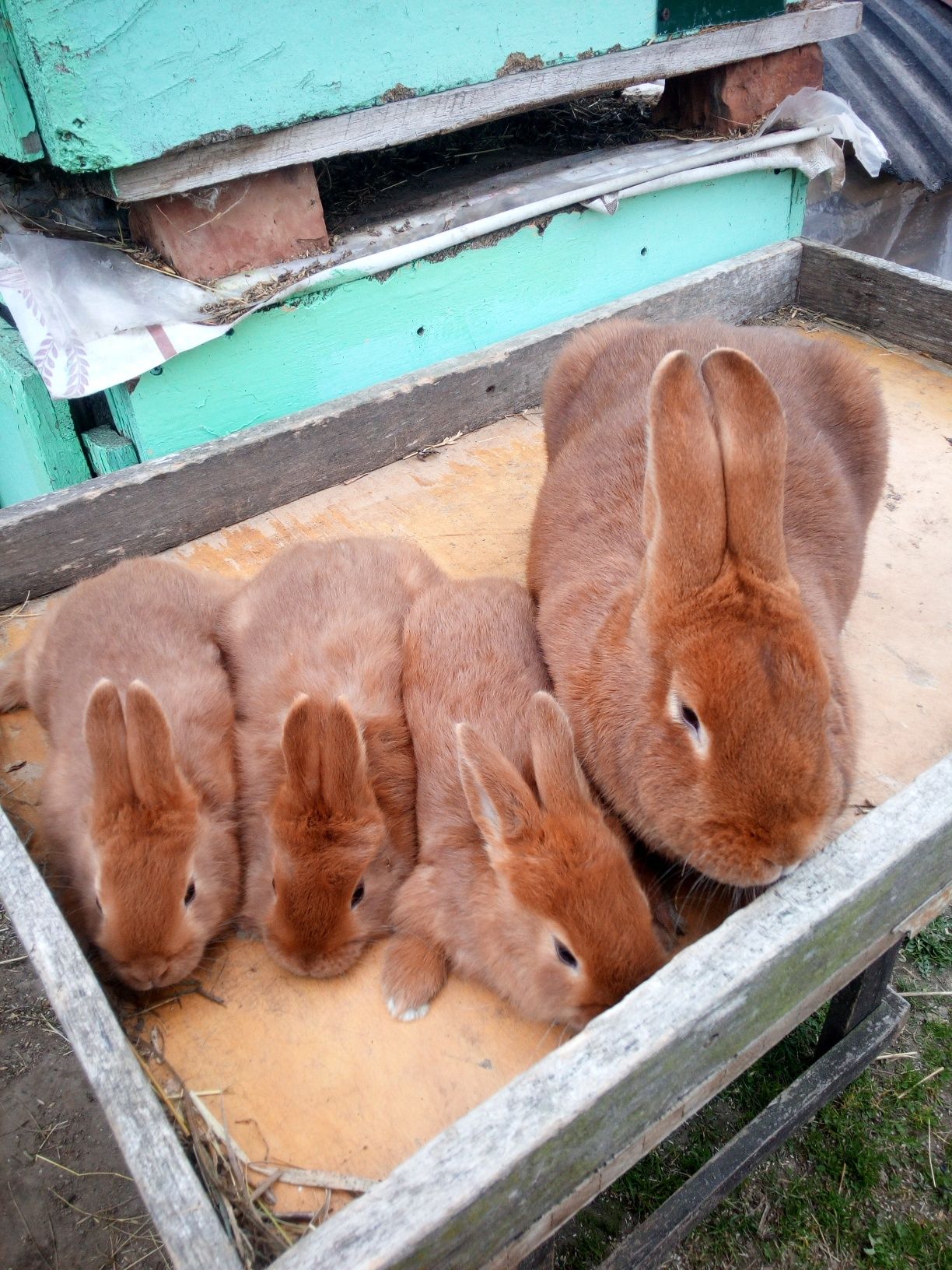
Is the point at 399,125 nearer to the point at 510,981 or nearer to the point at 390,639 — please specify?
the point at 390,639

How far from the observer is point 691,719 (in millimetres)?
1953

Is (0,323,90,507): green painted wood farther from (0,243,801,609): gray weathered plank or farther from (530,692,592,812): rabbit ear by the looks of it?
(530,692,592,812): rabbit ear

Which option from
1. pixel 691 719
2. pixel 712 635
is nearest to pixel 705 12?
pixel 712 635

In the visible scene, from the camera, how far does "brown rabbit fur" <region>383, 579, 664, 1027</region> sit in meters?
1.98

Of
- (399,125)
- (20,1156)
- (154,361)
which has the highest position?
(399,125)

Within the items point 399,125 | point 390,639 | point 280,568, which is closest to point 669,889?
point 390,639

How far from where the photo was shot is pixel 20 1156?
10.3 ft

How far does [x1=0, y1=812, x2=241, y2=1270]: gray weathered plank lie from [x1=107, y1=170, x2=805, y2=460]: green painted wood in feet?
6.84

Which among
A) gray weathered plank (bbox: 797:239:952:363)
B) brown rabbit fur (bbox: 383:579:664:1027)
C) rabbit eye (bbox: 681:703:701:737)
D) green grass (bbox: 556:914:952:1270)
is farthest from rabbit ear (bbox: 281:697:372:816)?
gray weathered plank (bbox: 797:239:952:363)

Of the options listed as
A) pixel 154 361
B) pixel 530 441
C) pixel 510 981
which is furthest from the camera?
pixel 530 441

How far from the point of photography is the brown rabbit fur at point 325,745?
7.07ft

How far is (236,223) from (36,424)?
3.59 ft

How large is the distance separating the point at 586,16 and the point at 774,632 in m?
3.47

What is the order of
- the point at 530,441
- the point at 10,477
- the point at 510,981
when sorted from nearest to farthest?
the point at 510,981
the point at 530,441
the point at 10,477
